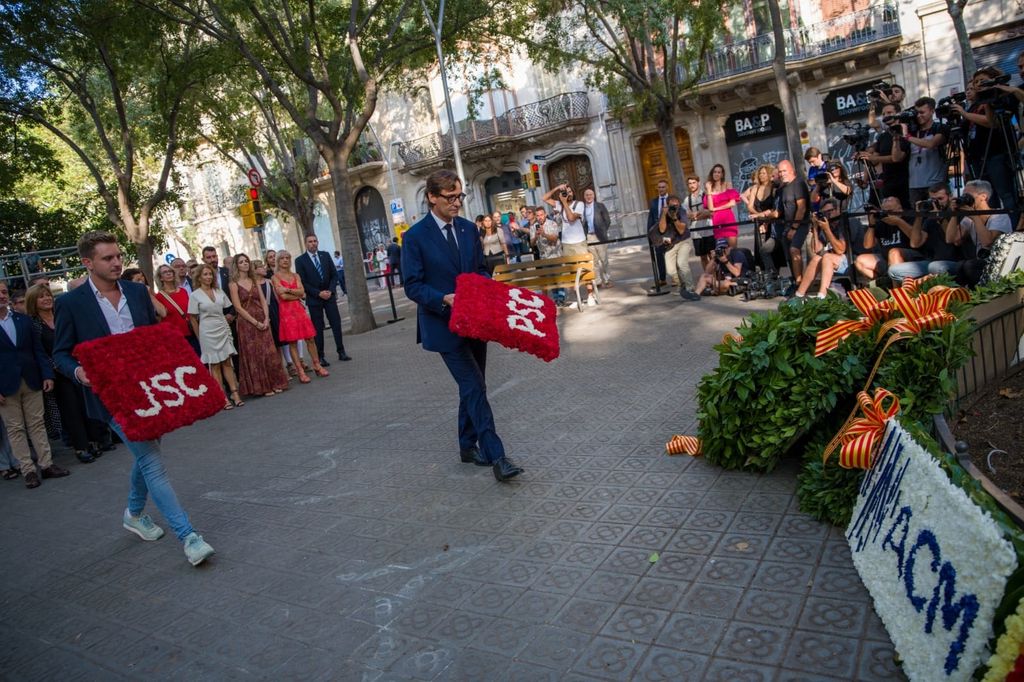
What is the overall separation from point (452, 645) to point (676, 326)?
7085mm

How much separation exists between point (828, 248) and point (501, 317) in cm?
629

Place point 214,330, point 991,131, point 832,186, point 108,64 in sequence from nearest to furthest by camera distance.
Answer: point 991,131 < point 832,186 < point 214,330 < point 108,64

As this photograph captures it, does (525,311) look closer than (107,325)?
No

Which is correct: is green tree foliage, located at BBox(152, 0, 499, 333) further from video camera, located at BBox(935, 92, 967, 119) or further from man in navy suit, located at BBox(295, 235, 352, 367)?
video camera, located at BBox(935, 92, 967, 119)

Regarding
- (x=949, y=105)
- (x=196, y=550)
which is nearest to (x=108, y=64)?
(x=196, y=550)

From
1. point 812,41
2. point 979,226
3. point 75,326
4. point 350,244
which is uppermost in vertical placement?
point 812,41

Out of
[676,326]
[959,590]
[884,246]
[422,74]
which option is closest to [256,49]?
[422,74]

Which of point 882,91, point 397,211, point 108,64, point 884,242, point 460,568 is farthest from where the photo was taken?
point 397,211

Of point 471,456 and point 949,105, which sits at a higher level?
point 949,105

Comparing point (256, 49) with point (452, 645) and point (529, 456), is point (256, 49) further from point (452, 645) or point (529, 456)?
point (452, 645)

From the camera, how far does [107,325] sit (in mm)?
5078

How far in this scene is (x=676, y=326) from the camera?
10.0 metres

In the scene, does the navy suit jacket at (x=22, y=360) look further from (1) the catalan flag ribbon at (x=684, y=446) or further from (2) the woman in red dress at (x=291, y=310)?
(1) the catalan flag ribbon at (x=684, y=446)

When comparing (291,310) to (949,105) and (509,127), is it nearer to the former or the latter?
(949,105)
